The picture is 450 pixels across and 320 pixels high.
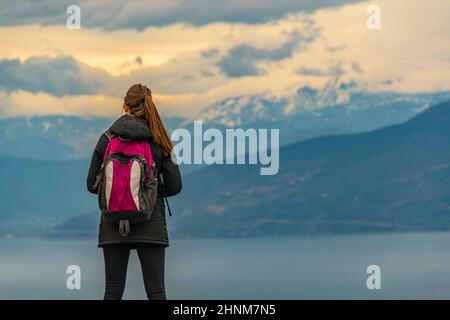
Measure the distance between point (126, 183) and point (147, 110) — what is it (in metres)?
0.66

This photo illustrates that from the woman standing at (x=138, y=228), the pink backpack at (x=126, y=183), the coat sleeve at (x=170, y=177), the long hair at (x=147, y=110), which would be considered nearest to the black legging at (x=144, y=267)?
the woman standing at (x=138, y=228)

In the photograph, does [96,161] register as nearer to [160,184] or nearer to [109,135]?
[109,135]

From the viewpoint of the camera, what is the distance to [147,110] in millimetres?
10812

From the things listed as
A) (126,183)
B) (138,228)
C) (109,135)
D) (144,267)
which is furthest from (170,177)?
(144,267)

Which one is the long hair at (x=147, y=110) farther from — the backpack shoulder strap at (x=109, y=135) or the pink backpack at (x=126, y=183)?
the backpack shoulder strap at (x=109, y=135)

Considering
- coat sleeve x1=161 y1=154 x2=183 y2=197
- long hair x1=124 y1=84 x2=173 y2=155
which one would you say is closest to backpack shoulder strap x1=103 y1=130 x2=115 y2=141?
long hair x1=124 y1=84 x2=173 y2=155

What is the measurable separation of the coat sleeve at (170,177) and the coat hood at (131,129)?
0.96 ft

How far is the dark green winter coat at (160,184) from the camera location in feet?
35.4

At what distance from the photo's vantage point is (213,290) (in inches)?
5709

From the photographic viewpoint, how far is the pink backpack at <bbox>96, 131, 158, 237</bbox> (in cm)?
1074

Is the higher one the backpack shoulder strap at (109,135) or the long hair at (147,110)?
the long hair at (147,110)
